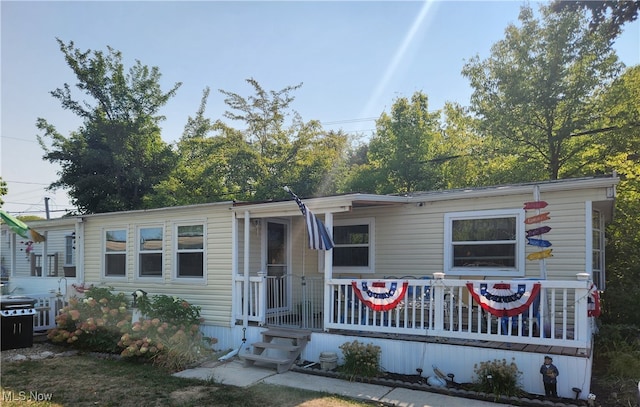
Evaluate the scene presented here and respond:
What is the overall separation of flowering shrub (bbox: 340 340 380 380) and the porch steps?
3.15 feet

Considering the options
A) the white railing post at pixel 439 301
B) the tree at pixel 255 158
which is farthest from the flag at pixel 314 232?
the tree at pixel 255 158

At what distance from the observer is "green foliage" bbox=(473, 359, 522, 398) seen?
5.48 metres

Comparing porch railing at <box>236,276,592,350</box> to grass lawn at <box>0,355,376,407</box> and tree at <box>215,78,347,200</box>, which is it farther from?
tree at <box>215,78,347,200</box>

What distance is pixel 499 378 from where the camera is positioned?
553 cm

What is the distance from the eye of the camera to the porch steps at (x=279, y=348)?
7.12 metres

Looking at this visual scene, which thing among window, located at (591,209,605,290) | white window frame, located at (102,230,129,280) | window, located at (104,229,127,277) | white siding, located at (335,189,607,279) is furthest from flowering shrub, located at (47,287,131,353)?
window, located at (591,209,605,290)

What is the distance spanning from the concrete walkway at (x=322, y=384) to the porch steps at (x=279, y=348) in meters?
0.15

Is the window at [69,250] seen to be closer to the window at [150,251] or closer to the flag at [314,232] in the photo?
the window at [150,251]

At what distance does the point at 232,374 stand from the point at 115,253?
5.41 m

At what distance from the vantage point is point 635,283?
1016cm

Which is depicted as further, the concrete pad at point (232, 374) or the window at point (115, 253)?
the window at point (115, 253)

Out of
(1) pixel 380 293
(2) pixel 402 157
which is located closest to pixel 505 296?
(1) pixel 380 293

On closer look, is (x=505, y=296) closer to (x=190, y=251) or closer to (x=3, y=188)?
(x=190, y=251)

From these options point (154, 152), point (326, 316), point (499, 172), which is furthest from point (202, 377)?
point (154, 152)
